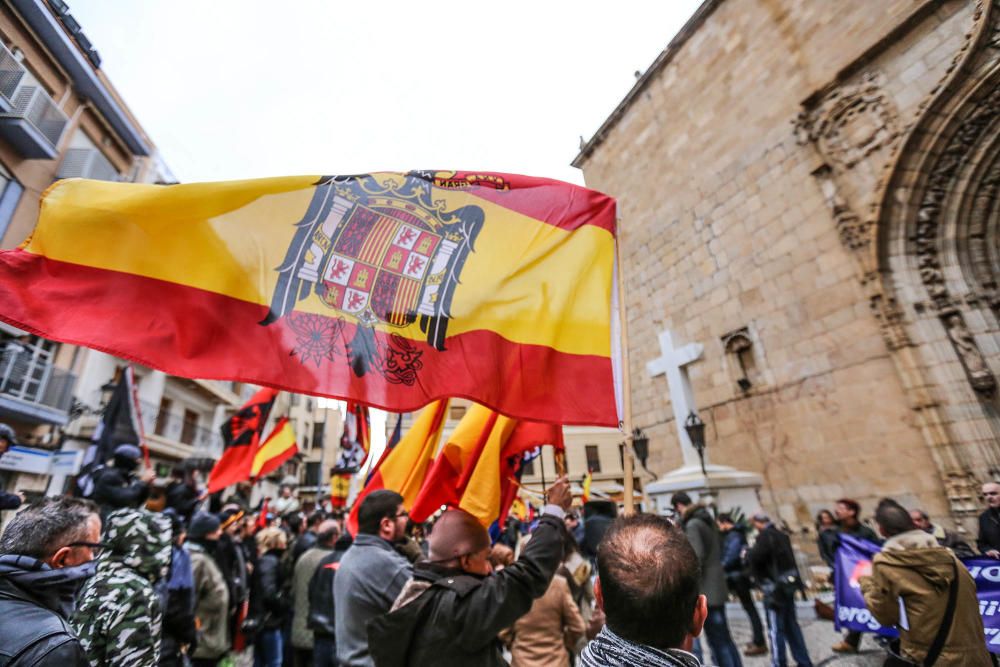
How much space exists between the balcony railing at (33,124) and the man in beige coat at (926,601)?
1590 cm

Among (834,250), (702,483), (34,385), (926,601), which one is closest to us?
(926,601)

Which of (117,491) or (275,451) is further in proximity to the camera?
(275,451)

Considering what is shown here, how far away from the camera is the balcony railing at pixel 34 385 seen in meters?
10.7

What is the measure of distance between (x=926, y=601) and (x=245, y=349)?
368 centimetres

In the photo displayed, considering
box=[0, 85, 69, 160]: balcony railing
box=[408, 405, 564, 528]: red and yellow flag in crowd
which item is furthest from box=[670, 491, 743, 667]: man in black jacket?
box=[0, 85, 69, 160]: balcony railing

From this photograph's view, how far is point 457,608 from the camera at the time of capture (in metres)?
1.70

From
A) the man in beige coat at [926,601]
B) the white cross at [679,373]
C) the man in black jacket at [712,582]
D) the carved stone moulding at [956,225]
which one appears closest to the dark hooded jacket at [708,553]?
the man in black jacket at [712,582]

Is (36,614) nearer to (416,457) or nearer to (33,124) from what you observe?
(416,457)

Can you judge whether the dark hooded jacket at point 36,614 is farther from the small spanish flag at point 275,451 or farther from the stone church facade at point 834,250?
the small spanish flag at point 275,451

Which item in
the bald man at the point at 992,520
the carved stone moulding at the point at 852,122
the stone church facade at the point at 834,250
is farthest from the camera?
the carved stone moulding at the point at 852,122

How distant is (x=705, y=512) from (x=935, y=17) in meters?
8.85

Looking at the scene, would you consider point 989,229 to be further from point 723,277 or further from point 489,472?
point 489,472

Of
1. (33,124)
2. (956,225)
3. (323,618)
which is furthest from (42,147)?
(956,225)

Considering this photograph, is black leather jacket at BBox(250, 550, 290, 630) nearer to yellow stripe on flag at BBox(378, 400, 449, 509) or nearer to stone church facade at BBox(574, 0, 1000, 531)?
yellow stripe on flag at BBox(378, 400, 449, 509)
